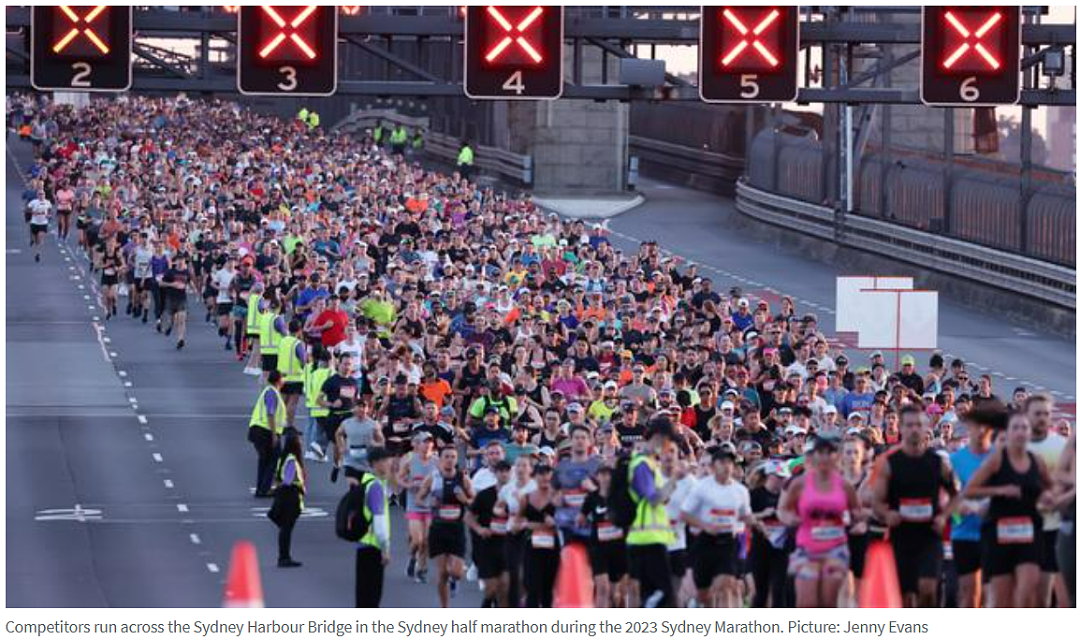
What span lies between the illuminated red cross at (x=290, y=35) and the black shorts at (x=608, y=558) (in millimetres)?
8914

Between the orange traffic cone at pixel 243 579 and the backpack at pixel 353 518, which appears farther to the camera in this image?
the backpack at pixel 353 518

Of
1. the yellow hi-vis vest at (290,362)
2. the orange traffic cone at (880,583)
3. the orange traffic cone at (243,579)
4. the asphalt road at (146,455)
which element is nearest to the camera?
the orange traffic cone at (243,579)

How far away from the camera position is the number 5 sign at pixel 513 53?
95.7 feet

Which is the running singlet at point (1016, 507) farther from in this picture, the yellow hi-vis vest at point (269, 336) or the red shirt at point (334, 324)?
the yellow hi-vis vest at point (269, 336)

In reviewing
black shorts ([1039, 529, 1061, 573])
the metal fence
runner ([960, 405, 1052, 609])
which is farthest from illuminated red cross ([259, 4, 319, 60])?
the metal fence

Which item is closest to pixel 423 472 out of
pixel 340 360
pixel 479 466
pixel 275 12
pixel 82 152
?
pixel 479 466

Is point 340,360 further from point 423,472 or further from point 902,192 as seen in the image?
point 902,192

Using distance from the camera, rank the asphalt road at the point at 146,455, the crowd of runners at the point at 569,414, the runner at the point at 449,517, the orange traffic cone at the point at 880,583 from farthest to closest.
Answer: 1. the asphalt road at the point at 146,455
2. the runner at the point at 449,517
3. the crowd of runners at the point at 569,414
4. the orange traffic cone at the point at 880,583

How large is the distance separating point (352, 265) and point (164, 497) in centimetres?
1213

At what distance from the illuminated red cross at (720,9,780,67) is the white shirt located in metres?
9.54

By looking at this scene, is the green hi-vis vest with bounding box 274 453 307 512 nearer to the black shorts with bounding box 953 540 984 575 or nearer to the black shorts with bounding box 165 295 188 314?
the black shorts with bounding box 953 540 984 575

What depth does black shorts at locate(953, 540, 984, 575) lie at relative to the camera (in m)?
19.1

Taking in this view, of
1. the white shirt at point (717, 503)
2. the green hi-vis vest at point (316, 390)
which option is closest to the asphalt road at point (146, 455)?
the green hi-vis vest at point (316, 390)

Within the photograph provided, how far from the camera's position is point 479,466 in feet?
86.3
